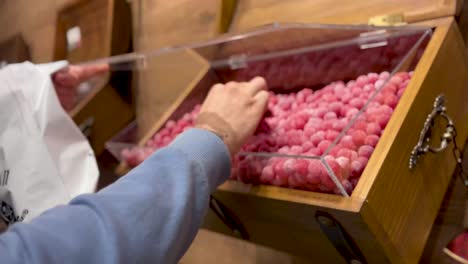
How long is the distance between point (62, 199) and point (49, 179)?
5 centimetres

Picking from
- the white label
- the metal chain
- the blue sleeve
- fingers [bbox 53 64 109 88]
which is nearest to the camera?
the blue sleeve

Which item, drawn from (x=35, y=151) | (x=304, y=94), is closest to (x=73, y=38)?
(x=35, y=151)

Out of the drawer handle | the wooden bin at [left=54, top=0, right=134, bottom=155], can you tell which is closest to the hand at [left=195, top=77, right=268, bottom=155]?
the drawer handle

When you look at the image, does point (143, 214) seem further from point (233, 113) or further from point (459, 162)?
point (459, 162)

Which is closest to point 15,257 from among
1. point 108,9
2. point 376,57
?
point 376,57

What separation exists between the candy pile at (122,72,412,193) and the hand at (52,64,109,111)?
0.52 meters

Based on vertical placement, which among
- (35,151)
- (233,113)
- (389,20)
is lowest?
(35,151)

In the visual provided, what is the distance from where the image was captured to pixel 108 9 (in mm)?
1685

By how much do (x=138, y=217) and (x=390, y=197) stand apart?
33cm

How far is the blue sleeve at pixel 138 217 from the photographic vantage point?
54cm

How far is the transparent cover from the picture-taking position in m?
0.70

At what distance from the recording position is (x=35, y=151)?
0.97 meters

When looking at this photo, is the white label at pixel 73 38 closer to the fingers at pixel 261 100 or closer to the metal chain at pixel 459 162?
the fingers at pixel 261 100

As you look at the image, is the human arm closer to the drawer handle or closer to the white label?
the drawer handle
